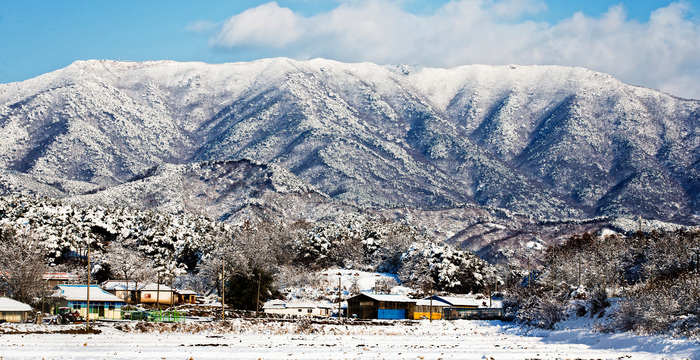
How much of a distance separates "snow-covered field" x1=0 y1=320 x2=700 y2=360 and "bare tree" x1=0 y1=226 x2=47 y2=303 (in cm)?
2074

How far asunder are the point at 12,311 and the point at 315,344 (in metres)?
36.3

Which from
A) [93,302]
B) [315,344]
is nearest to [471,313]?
[93,302]

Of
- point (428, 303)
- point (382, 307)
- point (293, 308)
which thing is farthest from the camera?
point (428, 303)

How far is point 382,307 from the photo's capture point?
365ft

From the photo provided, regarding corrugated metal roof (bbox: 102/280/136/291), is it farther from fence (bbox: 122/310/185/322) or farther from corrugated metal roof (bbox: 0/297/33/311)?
corrugated metal roof (bbox: 0/297/33/311)

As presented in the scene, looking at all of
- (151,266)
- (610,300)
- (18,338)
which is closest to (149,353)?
(18,338)

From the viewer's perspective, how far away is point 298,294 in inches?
5236

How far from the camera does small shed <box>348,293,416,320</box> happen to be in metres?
111

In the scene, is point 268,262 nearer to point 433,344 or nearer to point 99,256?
point 99,256

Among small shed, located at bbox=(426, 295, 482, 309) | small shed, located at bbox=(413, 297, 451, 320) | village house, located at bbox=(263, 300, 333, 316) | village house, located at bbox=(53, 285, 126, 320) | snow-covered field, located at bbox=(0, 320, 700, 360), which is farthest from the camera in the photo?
small shed, located at bbox=(426, 295, 482, 309)

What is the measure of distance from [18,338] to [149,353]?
1590 cm

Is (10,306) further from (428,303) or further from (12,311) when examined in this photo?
(428,303)

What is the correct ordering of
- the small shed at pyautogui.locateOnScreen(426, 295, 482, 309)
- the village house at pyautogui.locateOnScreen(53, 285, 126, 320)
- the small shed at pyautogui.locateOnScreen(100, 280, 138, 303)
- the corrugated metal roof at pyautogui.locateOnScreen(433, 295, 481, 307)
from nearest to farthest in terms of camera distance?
1. the village house at pyautogui.locateOnScreen(53, 285, 126, 320)
2. the small shed at pyautogui.locateOnScreen(426, 295, 482, 309)
3. the corrugated metal roof at pyautogui.locateOnScreen(433, 295, 481, 307)
4. the small shed at pyautogui.locateOnScreen(100, 280, 138, 303)

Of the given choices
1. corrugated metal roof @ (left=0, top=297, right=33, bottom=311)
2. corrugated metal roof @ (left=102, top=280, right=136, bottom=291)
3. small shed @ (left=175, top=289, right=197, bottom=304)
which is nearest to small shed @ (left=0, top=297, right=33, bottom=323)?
corrugated metal roof @ (left=0, top=297, right=33, bottom=311)
